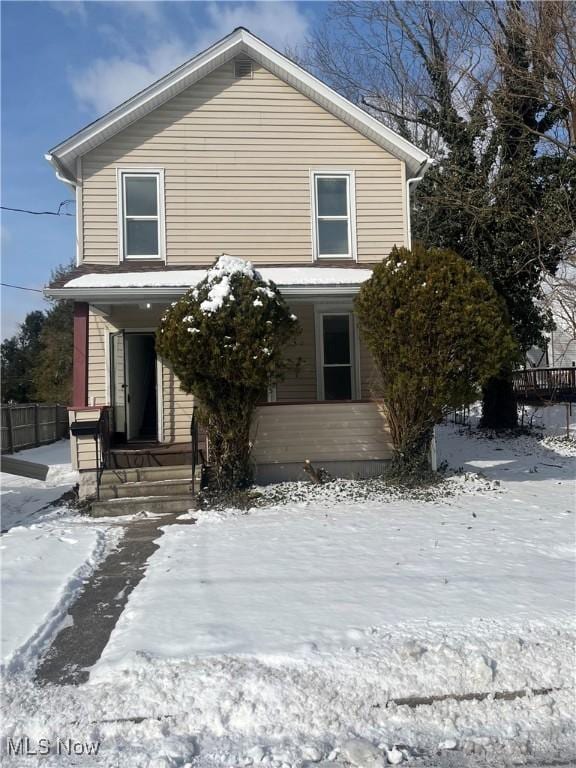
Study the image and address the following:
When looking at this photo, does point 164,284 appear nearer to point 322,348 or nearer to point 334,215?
point 322,348

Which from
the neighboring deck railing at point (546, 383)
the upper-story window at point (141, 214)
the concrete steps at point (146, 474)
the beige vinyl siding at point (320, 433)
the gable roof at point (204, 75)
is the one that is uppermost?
the gable roof at point (204, 75)

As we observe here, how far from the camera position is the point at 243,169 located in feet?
40.8

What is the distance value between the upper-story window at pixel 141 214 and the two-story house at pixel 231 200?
0.07 ft

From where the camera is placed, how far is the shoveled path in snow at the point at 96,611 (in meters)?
4.44

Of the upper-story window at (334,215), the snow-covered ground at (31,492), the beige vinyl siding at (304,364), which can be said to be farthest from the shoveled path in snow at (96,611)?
the upper-story window at (334,215)

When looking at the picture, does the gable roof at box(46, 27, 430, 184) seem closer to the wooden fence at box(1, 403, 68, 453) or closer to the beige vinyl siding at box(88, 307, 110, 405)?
the beige vinyl siding at box(88, 307, 110, 405)

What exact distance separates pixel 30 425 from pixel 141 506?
41.1 feet

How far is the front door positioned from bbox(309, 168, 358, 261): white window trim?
3717mm

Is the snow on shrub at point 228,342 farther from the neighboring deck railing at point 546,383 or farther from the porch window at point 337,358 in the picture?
the neighboring deck railing at point 546,383

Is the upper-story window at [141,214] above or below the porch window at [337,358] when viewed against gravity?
above

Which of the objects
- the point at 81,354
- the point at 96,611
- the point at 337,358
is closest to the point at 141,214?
the point at 81,354

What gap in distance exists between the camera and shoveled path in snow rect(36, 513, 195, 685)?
444cm

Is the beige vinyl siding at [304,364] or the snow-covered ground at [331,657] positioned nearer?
the snow-covered ground at [331,657]

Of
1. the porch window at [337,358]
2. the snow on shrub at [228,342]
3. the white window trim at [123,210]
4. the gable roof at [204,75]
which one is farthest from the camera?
the porch window at [337,358]
